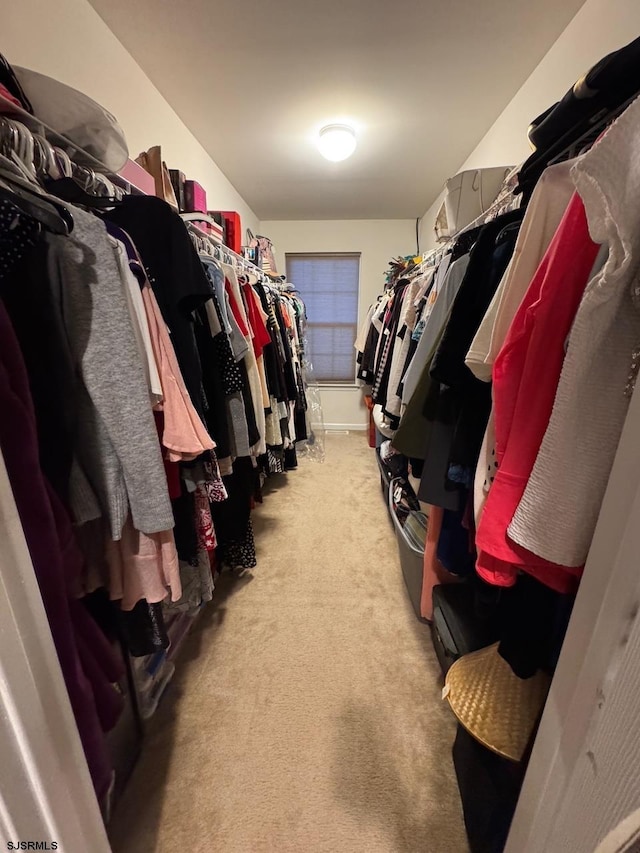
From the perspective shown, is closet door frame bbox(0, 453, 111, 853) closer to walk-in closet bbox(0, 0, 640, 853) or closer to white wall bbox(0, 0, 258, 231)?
walk-in closet bbox(0, 0, 640, 853)

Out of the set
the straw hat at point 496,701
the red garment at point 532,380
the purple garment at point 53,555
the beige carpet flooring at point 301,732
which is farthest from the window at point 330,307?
the purple garment at point 53,555

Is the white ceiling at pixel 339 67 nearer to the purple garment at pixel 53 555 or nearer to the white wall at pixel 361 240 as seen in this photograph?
the white wall at pixel 361 240

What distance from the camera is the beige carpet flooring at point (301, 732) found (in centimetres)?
94

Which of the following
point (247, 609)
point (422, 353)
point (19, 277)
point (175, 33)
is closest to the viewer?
point (19, 277)

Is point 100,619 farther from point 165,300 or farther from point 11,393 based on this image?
point 165,300

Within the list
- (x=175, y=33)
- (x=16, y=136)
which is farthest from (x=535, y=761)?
(x=175, y=33)

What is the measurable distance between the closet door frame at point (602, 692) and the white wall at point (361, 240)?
413cm

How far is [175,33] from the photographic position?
4.79 feet

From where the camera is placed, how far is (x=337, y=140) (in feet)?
7.05

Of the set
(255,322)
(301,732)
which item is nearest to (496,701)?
(301,732)

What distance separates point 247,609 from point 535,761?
1327 millimetres

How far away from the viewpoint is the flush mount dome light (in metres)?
2.12

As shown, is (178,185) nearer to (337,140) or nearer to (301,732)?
(337,140)

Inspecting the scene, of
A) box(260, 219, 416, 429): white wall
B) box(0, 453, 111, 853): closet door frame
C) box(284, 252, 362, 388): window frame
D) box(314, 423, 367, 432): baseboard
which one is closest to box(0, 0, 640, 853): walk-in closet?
box(0, 453, 111, 853): closet door frame
